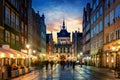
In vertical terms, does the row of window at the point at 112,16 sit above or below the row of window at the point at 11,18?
above

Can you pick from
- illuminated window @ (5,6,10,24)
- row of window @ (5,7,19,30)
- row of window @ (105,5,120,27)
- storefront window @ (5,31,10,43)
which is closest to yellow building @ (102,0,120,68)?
row of window @ (105,5,120,27)

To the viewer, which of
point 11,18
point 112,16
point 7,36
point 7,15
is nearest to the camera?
point 7,36

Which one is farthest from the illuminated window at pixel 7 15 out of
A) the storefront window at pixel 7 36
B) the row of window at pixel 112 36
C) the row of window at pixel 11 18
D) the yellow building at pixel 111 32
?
the row of window at pixel 112 36

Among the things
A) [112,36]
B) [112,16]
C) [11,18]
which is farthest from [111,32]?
[11,18]

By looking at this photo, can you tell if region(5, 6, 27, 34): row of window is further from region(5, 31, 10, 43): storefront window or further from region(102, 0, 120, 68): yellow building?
region(102, 0, 120, 68): yellow building

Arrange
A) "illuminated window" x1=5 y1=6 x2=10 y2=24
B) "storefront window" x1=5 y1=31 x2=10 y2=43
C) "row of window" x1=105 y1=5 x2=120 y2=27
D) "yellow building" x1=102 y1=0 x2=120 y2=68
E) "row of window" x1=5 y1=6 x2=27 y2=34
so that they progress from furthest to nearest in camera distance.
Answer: "row of window" x1=105 y1=5 x2=120 y2=27 → "yellow building" x1=102 y1=0 x2=120 y2=68 → "row of window" x1=5 y1=6 x2=27 y2=34 → "illuminated window" x1=5 y1=6 x2=10 y2=24 → "storefront window" x1=5 y1=31 x2=10 y2=43

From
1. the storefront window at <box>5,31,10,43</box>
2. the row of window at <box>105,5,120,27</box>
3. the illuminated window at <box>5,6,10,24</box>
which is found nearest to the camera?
the storefront window at <box>5,31,10,43</box>

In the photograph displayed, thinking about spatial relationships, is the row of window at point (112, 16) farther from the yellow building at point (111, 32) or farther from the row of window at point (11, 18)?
the row of window at point (11, 18)

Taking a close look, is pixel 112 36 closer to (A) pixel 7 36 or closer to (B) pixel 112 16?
(B) pixel 112 16

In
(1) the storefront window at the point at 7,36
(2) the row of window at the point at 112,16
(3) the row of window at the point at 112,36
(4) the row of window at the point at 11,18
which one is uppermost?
(2) the row of window at the point at 112,16

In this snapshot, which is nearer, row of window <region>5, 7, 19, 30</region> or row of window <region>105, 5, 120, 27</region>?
row of window <region>5, 7, 19, 30</region>

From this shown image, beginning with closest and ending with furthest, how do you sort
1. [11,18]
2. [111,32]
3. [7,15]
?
[7,15]
[11,18]
[111,32]

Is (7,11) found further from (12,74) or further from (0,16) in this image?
(12,74)

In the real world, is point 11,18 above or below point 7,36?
above
